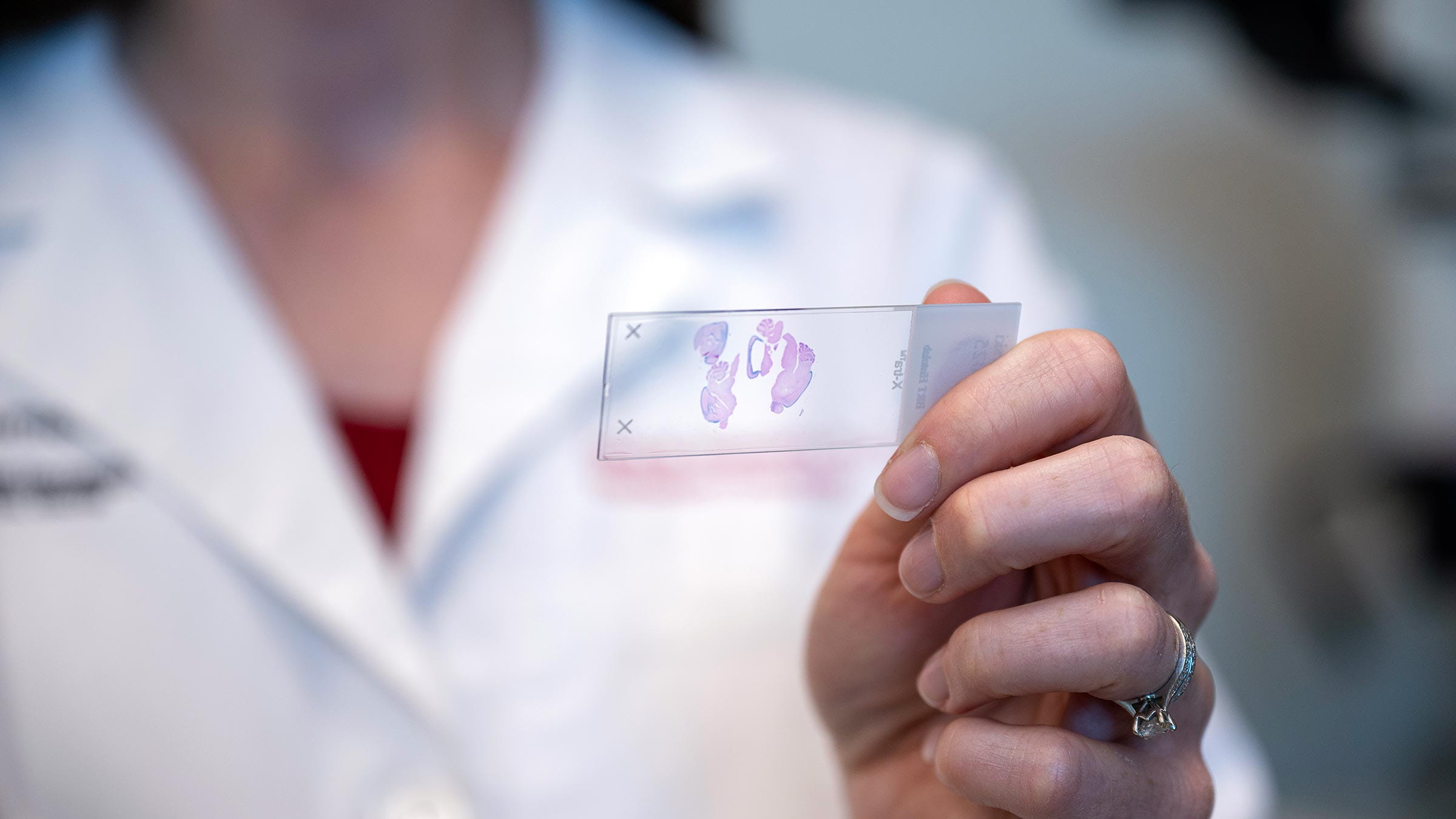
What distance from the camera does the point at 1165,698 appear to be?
1.58 ft

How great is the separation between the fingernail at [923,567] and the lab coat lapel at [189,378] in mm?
465

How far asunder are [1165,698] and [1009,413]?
0.52 feet

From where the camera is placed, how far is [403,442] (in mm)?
894

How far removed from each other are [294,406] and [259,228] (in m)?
0.22

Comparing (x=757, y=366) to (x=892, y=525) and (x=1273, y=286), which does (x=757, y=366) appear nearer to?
(x=892, y=525)

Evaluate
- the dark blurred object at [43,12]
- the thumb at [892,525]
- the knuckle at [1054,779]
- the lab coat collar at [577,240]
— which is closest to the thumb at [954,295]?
the thumb at [892,525]

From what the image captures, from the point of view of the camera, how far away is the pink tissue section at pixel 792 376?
1.65ft

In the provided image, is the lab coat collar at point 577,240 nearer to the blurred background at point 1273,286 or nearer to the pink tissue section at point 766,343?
the pink tissue section at point 766,343

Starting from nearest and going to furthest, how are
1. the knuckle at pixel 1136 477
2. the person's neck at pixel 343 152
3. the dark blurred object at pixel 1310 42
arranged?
the knuckle at pixel 1136 477, the person's neck at pixel 343 152, the dark blurred object at pixel 1310 42

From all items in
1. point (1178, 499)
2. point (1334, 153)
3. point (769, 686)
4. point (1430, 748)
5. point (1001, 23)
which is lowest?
point (1430, 748)

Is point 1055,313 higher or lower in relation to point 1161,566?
higher

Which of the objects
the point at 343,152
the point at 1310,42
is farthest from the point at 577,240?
the point at 1310,42

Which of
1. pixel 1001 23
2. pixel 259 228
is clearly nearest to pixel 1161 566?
pixel 259 228

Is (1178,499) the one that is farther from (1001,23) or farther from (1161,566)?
(1001,23)
